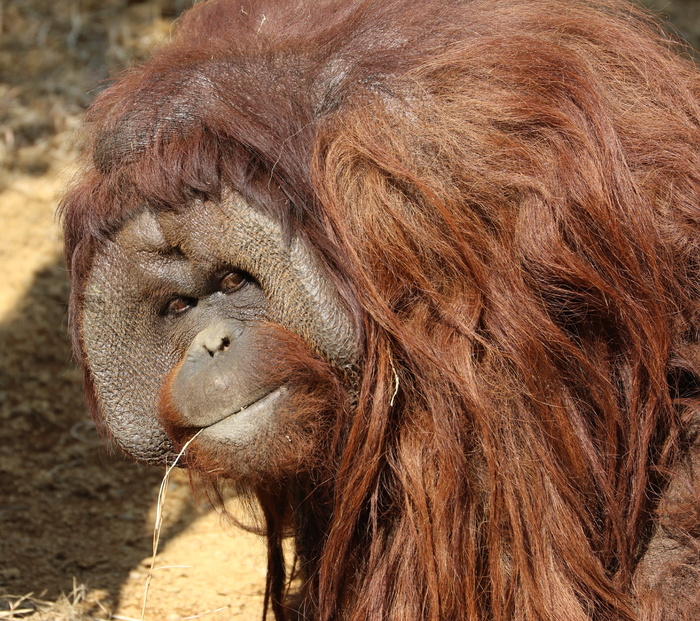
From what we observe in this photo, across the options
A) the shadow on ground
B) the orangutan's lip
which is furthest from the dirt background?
the orangutan's lip

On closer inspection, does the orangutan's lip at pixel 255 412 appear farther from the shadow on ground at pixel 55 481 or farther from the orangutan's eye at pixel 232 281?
the shadow on ground at pixel 55 481

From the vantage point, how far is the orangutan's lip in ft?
6.86

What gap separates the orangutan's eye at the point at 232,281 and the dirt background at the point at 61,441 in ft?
2.34

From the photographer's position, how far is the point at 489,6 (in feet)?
7.62

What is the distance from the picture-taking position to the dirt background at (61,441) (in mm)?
2996

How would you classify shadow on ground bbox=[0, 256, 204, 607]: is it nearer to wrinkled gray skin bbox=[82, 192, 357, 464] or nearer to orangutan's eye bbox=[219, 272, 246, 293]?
wrinkled gray skin bbox=[82, 192, 357, 464]

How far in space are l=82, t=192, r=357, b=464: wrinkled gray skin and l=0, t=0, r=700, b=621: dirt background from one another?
0.49m

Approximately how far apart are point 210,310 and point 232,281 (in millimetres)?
92

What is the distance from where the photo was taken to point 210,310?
2213 mm

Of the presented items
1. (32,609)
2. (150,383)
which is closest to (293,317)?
(150,383)

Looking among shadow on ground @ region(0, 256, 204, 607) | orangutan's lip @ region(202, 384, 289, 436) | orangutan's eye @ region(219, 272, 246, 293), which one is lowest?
shadow on ground @ region(0, 256, 204, 607)

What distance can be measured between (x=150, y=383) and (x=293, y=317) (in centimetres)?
43

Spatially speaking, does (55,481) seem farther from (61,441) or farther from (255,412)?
(255,412)

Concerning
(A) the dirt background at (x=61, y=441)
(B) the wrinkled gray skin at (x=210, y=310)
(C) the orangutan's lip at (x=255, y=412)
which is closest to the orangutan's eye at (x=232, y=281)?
(B) the wrinkled gray skin at (x=210, y=310)
